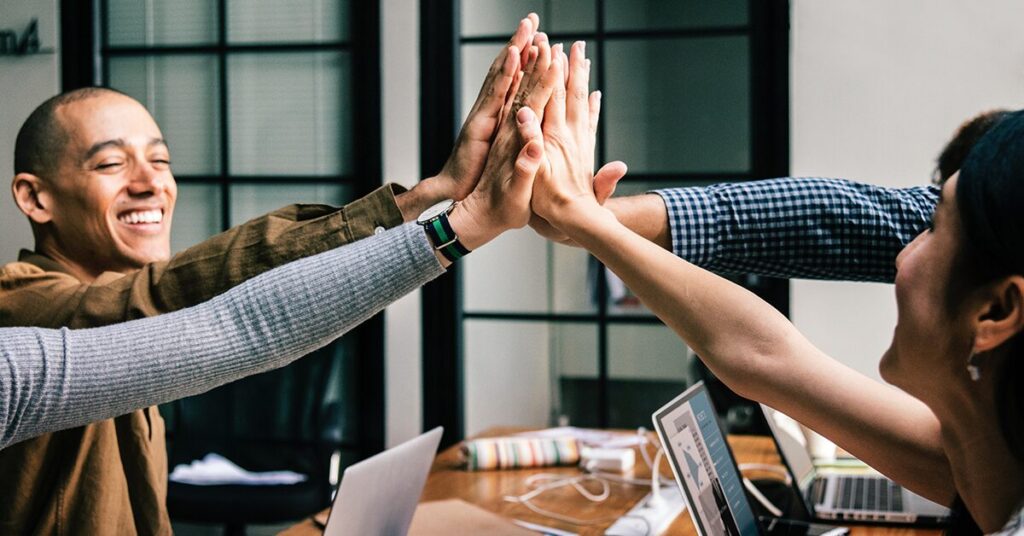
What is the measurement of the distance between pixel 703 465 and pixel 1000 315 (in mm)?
711

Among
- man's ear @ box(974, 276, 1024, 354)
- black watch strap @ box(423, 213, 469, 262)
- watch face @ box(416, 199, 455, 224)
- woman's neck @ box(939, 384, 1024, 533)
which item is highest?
watch face @ box(416, 199, 455, 224)

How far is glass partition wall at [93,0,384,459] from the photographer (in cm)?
416

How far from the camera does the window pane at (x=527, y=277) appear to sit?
4.12 m

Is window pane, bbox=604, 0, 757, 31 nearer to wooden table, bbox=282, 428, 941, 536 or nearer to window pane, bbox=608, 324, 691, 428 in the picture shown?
window pane, bbox=608, 324, 691, 428

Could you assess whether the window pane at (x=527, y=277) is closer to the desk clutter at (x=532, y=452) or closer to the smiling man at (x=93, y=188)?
the desk clutter at (x=532, y=452)

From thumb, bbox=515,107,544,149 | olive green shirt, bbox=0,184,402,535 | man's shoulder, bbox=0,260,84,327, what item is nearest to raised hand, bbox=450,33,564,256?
thumb, bbox=515,107,544,149

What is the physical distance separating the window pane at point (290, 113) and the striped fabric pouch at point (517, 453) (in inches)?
72.5

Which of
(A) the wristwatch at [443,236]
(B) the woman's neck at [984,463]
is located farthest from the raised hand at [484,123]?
(B) the woman's neck at [984,463]

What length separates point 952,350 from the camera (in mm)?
1161

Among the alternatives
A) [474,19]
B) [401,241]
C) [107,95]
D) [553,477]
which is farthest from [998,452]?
[474,19]

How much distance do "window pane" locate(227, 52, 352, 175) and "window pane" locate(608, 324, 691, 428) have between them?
1267 millimetres

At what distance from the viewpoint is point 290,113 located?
4270 millimetres

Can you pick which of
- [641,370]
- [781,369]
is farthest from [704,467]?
[641,370]

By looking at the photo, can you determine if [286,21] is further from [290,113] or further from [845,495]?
[845,495]
